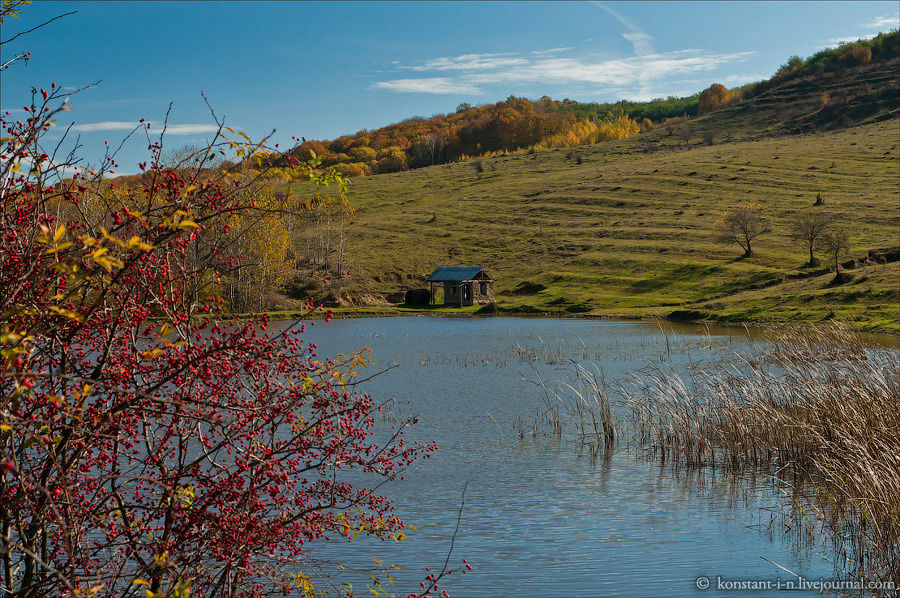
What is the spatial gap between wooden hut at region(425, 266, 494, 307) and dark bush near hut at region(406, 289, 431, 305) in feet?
5.63

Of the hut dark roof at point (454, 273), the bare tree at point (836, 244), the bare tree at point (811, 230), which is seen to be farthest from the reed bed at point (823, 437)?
the hut dark roof at point (454, 273)

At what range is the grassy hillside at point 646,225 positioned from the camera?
7219 centimetres

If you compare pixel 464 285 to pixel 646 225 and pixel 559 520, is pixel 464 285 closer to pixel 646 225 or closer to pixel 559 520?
pixel 646 225

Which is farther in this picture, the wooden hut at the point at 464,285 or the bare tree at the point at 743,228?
the wooden hut at the point at 464,285

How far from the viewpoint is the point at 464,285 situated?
91625mm

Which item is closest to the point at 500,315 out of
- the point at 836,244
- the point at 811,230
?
the point at 811,230

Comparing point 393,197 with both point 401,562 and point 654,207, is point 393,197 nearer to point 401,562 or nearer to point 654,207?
point 654,207

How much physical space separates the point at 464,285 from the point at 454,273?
2.17m

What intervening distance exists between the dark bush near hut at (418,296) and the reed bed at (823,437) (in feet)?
232

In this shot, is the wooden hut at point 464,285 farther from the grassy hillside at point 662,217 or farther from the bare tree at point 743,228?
the bare tree at point 743,228

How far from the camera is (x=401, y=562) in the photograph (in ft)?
42.6

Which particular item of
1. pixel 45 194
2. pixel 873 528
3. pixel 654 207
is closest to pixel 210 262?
pixel 45 194

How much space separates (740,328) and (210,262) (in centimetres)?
5386

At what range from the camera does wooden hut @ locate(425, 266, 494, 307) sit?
299 ft
